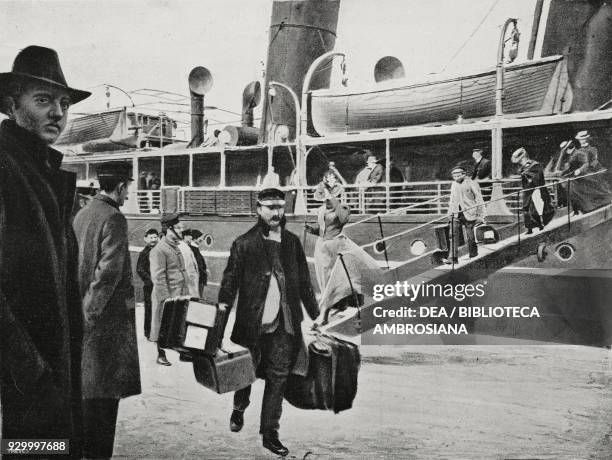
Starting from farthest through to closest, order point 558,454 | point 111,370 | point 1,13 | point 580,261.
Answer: point 1,13
point 580,261
point 558,454
point 111,370

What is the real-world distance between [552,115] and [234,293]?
118 inches

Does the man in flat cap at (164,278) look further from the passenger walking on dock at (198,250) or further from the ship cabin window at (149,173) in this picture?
the ship cabin window at (149,173)

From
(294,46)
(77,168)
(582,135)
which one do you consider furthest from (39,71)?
(582,135)

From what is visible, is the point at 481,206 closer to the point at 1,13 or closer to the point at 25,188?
the point at 25,188

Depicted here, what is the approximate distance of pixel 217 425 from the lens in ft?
16.6

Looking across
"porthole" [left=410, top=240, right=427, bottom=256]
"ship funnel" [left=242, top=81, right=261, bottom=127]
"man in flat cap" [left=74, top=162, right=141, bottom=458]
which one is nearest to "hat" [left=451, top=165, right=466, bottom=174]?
"porthole" [left=410, top=240, right=427, bottom=256]

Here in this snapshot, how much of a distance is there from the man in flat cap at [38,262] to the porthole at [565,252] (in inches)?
148

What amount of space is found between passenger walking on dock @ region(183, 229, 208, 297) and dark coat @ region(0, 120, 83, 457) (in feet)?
3.35

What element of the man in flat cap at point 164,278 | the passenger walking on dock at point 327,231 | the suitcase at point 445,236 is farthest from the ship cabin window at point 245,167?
the suitcase at point 445,236

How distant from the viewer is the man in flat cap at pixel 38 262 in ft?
14.9

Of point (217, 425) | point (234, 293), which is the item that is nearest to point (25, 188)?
point (234, 293)

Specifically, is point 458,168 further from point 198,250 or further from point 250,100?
point 198,250

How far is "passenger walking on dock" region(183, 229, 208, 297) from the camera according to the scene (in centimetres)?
535

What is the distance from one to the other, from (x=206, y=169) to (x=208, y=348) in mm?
2008
